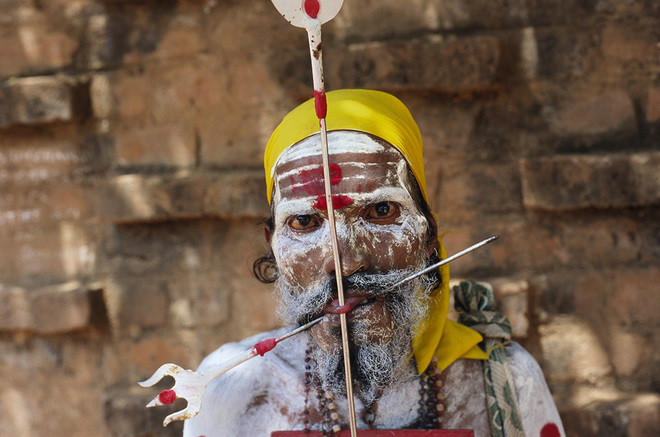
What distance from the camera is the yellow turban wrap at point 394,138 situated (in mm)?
1862

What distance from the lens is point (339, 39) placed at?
9.94ft

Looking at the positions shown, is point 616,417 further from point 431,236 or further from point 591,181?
point 431,236

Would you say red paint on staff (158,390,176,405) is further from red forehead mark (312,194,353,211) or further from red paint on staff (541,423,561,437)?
red paint on staff (541,423,561,437)

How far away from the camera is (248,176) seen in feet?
9.90

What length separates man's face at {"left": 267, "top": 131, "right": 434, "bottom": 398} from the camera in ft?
5.72

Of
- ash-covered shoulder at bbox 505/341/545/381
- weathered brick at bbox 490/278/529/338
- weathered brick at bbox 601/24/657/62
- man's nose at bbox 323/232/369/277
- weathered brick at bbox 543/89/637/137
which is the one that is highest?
weathered brick at bbox 601/24/657/62

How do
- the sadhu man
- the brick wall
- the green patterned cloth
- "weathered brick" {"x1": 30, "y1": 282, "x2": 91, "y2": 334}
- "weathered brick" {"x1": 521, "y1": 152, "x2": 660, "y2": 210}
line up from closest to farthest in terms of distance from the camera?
the sadhu man → the green patterned cloth → "weathered brick" {"x1": 521, "y1": 152, "x2": 660, "y2": 210} → the brick wall → "weathered brick" {"x1": 30, "y1": 282, "x2": 91, "y2": 334}

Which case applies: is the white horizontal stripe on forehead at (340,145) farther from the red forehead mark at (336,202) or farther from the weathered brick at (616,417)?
the weathered brick at (616,417)

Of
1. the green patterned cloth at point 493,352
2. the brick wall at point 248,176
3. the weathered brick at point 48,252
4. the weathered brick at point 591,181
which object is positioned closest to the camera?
the green patterned cloth at point 493,352

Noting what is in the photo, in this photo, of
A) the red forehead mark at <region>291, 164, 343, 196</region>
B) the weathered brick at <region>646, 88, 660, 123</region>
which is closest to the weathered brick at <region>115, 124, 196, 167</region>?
the red forehead mark at <region>291, 164, 343, 196</region>

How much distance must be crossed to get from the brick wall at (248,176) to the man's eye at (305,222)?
1.17 metres

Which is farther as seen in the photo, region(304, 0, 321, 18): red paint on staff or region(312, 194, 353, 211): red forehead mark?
region(312, 194, 353, 211): red forehead mark

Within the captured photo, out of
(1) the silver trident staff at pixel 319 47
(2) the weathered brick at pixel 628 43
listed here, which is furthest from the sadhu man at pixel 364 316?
(2) the weathered brick at pixel 628 43

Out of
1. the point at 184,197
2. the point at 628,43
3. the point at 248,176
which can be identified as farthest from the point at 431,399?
the point at 628,43
